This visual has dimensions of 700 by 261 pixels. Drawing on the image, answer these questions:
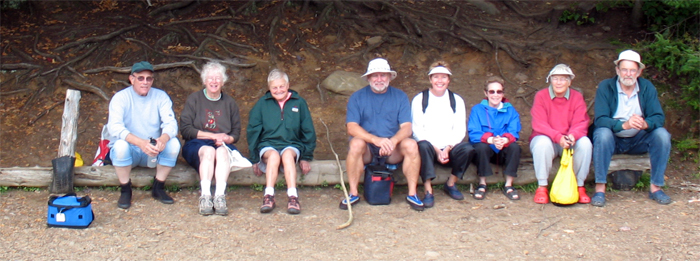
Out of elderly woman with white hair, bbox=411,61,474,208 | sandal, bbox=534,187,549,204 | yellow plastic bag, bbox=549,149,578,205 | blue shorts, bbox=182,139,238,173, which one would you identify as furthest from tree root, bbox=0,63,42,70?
yellow plastic bag, bbox=549,149,578,205

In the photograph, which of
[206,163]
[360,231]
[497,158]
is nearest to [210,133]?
[206,163]

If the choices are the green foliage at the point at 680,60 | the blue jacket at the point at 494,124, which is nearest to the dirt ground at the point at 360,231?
the blue jacket at the point at 494,124

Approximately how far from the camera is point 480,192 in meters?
5.51

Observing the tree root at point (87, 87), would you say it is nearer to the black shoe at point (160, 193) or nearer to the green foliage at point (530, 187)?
the black shoe at point (160, 193)

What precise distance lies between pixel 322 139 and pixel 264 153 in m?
1.99

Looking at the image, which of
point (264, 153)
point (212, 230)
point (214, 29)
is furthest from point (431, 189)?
point (214, 29)

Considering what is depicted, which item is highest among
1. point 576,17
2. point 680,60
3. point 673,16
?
point 576,17

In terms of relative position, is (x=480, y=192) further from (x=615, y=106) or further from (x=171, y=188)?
(x=171, y=188)

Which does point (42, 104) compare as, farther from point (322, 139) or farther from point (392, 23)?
point (392, 23)

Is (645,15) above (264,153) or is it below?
above

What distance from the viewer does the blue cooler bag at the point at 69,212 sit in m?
4.50

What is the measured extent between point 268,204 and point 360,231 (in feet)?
2.88

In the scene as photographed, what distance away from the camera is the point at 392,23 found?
975cm

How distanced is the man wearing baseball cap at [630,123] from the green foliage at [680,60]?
5.88 feet
